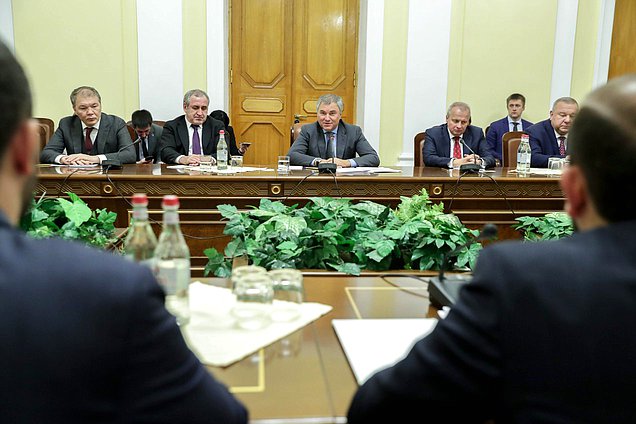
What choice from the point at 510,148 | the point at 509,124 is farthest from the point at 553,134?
the point at 509,124

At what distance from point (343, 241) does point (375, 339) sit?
94 centimetres

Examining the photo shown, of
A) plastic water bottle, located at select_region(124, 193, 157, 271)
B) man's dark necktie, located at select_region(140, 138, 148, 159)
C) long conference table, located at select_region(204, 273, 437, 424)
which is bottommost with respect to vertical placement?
long conference table, located at select_region(204, 273, 437, 424)

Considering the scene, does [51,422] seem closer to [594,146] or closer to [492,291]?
[492,291]

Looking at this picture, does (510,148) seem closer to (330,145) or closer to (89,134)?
(330,145)

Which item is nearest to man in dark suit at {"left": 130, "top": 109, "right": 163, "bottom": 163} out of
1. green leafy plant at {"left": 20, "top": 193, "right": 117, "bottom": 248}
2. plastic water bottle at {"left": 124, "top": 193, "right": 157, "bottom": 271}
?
green leafy plant at {"left": 20, "top": 193, "right": 117, "bottom": 248}

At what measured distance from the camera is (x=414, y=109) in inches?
256

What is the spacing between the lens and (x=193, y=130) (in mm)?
5133

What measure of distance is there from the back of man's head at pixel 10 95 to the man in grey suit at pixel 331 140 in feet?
13.1

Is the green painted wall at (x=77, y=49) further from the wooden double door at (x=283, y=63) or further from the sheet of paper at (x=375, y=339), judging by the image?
the sheet of paper at (x=375, y=339)

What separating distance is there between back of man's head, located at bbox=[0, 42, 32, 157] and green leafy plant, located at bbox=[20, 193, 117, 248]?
4.28ft

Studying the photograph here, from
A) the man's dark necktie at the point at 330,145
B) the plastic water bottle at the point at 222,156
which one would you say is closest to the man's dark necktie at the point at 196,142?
the plastic water bottle at the point at 222,156

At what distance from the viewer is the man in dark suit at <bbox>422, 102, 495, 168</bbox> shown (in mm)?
5059

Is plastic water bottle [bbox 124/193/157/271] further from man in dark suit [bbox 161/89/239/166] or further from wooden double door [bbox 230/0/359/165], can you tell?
wooden double door [bbox 230/0/359/165]

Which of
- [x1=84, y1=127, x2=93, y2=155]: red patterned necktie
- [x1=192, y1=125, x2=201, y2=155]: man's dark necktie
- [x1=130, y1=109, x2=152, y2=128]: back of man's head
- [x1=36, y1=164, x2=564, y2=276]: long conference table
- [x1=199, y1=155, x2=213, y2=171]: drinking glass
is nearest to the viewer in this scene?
[x1=36, y1=164, x2=564, y2=276]: long conference table
